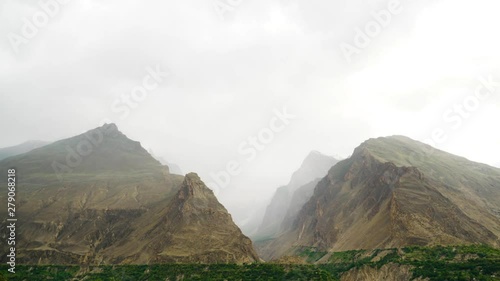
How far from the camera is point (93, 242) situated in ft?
590

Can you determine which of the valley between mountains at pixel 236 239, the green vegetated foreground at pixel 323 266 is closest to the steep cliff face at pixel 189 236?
the valley between mountains at pixel 236 239

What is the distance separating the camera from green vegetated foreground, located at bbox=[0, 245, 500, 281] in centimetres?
10675

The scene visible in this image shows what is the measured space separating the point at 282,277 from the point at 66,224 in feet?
387

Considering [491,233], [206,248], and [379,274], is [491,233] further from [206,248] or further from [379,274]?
[206,248]

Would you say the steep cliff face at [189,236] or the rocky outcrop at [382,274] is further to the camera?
the steep cliff face at [189,236]

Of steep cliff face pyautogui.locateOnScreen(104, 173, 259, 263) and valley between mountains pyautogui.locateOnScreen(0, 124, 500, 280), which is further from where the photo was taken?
steep cliff face pyautogui.locateOnScreen(104, 173, 259, 263)

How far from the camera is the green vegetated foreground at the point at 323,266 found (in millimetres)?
106750

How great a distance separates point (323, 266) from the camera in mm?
158625

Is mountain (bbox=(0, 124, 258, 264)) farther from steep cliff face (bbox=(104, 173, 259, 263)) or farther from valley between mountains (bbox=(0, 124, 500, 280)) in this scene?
valley between mountains (bbox=(0, 124, 500, 280))

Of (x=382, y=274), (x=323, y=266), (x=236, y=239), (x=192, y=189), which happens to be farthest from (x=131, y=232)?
(x=382, y=274)

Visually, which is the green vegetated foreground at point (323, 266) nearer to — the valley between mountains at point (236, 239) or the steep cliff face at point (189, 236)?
the valley between mountains at point (236, 239)

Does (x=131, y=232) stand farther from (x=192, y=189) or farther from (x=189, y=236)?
(x=189, y=236)

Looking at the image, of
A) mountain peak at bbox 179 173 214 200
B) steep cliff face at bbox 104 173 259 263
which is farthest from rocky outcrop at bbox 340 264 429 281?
mountain peak at bbox 179 173 214 200

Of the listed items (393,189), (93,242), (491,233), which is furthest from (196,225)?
(491,233)
